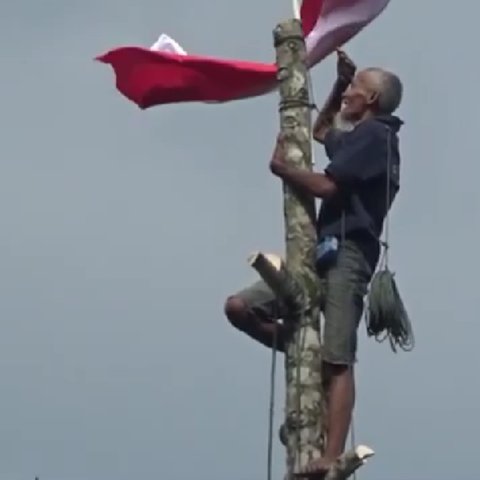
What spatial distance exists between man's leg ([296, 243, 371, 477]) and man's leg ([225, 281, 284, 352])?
1.06ft

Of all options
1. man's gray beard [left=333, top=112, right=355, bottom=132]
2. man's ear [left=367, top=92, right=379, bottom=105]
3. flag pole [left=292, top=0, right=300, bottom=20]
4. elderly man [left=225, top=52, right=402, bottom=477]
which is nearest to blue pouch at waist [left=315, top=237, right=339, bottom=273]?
elderly man [left=225, top=52, right=402, bottom=477]

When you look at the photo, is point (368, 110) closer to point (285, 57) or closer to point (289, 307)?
point (285, 57)

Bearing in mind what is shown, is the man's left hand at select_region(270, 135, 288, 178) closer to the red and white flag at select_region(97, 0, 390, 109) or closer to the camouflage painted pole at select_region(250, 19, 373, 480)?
the camouflage painted pole at select_region(250, 19, 373, 480)

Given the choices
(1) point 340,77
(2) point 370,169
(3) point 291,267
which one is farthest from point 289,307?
(1) point 340,77

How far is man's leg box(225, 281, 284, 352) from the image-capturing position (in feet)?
36.8

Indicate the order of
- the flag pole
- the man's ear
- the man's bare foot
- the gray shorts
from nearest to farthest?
the man's bare foot → the gray shorts → the man's ear → the flag pole

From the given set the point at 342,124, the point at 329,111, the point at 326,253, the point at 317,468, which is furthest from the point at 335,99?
the point at 317,468

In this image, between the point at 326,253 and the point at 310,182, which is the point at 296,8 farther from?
the point at 326,253

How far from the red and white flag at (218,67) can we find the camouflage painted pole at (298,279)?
0.80 metres

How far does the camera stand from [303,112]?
11.4 meters

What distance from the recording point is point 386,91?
1142 cm

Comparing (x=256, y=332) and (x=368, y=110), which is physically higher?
(x=368, y=110)

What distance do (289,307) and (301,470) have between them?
0.95 meters

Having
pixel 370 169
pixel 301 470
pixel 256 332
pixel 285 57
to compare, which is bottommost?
pixel 301 470
